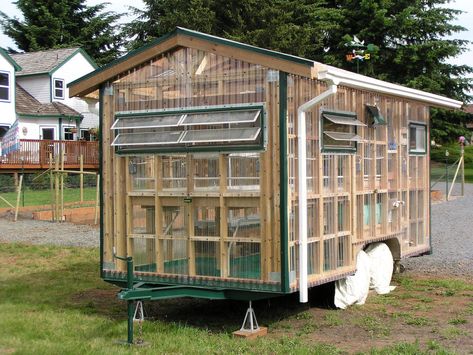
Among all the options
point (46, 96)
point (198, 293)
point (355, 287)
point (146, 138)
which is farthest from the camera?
point (46, 96)

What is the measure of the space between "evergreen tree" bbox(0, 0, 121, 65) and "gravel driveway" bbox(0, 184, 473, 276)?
2731cm

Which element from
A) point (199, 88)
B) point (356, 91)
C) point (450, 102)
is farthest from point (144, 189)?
point (450, 102)

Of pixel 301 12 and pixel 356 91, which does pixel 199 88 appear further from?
pixel 301 12

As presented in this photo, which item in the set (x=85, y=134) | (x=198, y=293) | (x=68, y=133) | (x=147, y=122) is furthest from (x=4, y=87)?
(x=198, y=293)

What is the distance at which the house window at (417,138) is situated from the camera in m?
10.4

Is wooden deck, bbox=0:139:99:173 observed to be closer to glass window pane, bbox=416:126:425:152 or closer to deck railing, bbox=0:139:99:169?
deck railing, bbox=0:139:99:169

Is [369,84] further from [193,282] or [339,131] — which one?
[193,282]

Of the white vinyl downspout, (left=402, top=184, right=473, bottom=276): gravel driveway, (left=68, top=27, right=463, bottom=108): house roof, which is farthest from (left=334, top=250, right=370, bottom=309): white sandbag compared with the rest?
(left=402, top=184, right=473, bottom=276): gravel driveway

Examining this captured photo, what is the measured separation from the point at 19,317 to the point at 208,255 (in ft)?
7.98

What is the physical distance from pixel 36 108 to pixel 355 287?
30.6m

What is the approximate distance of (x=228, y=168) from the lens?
7.33 m

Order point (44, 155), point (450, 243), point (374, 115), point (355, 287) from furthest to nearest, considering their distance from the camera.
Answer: point (44, 155) → point (450, 243) → point (374, 115) → point (355, 287)

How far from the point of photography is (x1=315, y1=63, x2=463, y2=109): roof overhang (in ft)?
22.2

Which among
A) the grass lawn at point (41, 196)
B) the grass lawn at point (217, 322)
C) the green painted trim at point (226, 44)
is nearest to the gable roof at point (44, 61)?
the grass lawn at point (41, 196)
